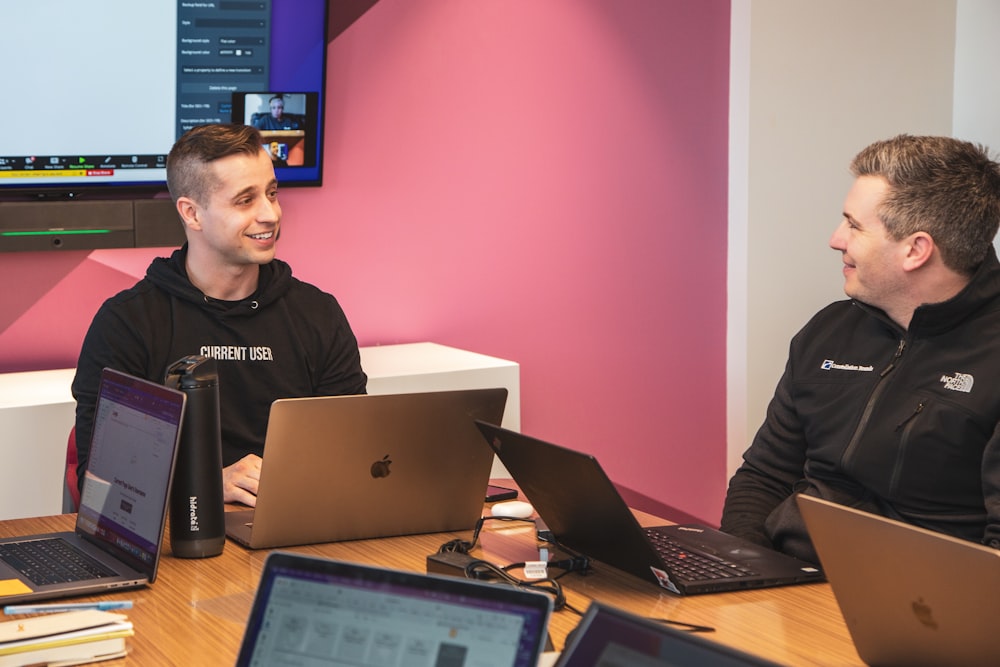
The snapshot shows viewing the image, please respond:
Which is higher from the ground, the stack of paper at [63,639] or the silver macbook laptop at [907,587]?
the silver macbook laptop at [907,587]

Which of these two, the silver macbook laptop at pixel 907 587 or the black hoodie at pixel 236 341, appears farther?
the black hoodie at pixel 236 341

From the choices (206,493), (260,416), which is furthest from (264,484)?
(260,416)

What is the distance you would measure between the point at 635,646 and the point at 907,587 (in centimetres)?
50

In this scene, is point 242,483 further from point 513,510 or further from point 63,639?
point 63,639

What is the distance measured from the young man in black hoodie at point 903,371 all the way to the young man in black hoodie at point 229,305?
1044 millimetres

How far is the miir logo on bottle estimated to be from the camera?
200 centimetres

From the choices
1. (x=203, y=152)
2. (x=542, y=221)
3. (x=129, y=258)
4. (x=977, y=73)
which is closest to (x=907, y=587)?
(x=203, y=152)

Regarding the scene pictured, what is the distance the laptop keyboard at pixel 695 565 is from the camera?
1871 millimetres

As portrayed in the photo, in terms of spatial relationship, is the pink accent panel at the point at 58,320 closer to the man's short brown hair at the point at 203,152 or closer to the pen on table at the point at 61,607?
the man's short brown hair at the point at 203,152

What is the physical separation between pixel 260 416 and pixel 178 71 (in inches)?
42.7

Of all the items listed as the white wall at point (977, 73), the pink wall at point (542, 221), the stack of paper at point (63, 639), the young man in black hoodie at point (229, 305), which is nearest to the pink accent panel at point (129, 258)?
the pink wall at point (542, 221)

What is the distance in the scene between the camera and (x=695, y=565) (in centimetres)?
192

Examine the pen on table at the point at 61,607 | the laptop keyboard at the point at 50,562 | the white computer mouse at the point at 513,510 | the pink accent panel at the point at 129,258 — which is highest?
the pink accent panel at the point at 129,258

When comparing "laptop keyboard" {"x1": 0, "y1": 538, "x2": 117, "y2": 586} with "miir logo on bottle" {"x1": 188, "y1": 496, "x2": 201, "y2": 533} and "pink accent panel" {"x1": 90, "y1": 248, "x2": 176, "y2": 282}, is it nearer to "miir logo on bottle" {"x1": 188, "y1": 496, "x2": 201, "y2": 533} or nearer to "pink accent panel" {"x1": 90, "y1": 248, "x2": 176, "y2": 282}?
"miir logo on bottle" {"x1": 188, "y1": 496, "x2": 201, "y2": 533}
